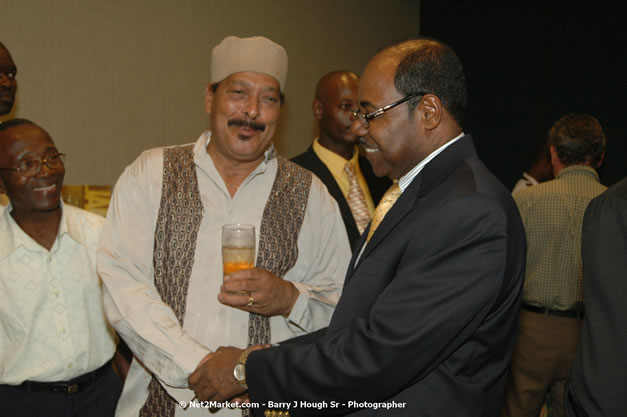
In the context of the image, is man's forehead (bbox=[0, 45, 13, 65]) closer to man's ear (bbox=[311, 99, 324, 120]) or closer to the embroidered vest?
the embroidered vest

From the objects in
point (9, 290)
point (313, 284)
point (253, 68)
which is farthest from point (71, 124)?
point (313, 284)

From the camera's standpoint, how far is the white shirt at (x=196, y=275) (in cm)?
183

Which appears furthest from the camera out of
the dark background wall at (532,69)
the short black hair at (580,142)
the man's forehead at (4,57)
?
the dark background wall at (532,69)

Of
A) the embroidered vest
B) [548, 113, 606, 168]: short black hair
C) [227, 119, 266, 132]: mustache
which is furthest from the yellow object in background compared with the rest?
[548, 113, 606, 168]: short black hair

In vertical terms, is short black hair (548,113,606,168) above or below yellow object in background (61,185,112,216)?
above

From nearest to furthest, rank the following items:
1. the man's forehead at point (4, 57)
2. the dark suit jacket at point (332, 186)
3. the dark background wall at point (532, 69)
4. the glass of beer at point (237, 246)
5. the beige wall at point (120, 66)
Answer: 1. the glass of beer at point (237, 246)
2. the man's forehead at point (4, 57)
3. the dark suit jacket at point (332, 186)
4. the beige wall at point (120, 66)
5. the dark background wall at point (532, 69)

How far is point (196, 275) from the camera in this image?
198cm

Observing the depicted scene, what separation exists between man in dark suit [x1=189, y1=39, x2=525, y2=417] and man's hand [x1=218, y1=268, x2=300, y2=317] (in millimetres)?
247

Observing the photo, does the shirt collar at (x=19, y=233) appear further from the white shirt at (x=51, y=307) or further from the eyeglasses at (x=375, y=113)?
the eyeglasses at (x=375, y=113)

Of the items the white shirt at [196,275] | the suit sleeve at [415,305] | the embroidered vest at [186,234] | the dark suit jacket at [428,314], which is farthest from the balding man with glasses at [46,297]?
the suit sleeve at [415,305]

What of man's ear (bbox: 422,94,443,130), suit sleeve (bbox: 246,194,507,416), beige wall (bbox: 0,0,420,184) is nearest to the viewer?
suit sleeve (bbox: 246,194,507,416)

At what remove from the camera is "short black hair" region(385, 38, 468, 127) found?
1.50 metres

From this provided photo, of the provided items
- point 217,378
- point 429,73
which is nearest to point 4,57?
point 217,378

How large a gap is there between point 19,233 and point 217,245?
83 centimetres
